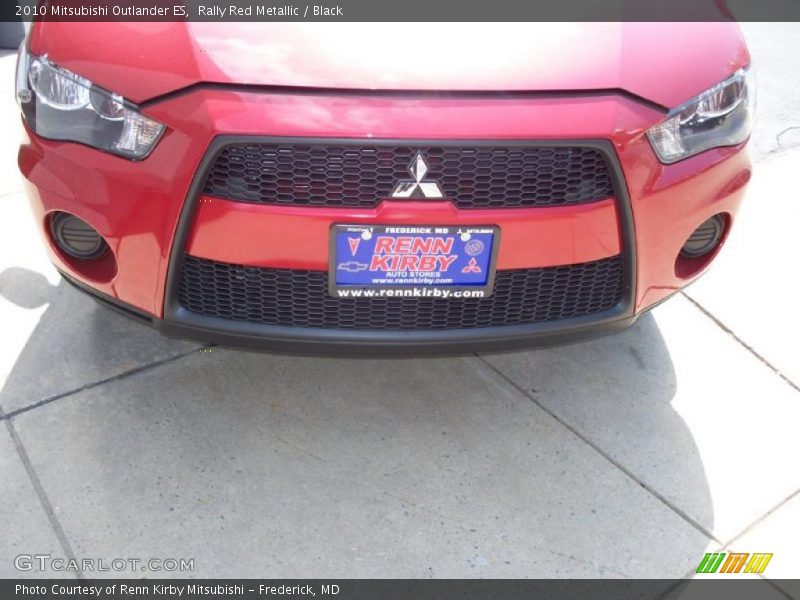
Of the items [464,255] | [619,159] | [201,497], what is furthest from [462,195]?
[201,497]

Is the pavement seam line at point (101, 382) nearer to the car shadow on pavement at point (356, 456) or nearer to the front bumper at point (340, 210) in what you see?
the car shadow on pavement at point (356, 456)

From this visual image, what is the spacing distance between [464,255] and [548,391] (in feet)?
2.80

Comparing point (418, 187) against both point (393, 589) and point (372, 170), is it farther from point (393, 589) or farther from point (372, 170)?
point (393, 589)

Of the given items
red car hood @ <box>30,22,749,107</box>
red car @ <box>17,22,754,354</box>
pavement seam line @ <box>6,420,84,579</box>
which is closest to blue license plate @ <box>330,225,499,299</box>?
red car @ <box>17,22,754,354</box>

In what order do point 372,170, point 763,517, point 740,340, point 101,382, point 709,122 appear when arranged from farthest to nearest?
1. point 740,340
2. point 101,382
3. point 763,517
4. point 709,122
5. point 372,170

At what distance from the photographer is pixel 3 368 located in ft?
9.12

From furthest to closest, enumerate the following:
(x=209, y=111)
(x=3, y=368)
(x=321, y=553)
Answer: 1. (x=3, y=368)
2. (x=321, y=553)
3. (x=209, y=111)

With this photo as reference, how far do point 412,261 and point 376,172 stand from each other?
0.78 ft

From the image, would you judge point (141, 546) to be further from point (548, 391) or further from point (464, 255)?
point (548, 391)

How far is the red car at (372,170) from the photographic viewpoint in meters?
2.06

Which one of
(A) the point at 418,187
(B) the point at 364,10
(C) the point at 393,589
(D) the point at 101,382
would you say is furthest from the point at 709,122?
(D) the point at 101,382

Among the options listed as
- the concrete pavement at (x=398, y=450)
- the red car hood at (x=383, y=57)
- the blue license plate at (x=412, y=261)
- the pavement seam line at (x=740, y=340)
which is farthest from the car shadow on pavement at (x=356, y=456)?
A: the red car hood at (x=383, y=57)

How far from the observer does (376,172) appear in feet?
6.85

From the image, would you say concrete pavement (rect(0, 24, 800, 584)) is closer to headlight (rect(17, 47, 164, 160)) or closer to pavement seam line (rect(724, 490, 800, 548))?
pavement seam line (rect(724, 490, 800, 548))
